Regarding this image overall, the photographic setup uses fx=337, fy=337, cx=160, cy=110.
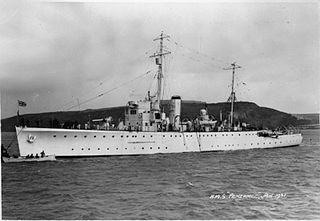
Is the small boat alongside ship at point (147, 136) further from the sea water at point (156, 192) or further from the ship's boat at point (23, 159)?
the sea water at point (156, 192)

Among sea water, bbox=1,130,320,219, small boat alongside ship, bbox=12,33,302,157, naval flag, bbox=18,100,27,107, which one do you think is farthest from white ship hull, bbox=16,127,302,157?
naval flag, bbox=18,100,27,107

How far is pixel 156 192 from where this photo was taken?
11.1 metres

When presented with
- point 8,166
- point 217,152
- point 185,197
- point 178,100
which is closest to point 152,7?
point 185,197

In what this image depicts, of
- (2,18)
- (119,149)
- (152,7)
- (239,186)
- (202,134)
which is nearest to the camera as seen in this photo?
(2,18)

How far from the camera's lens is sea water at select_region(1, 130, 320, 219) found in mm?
9070

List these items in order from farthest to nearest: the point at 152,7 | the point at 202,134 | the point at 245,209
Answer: the point at 202,134 → the point at 152,7 → the point at 245,209

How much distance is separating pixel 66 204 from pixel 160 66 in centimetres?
1462

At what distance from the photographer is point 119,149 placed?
2066 centimetres

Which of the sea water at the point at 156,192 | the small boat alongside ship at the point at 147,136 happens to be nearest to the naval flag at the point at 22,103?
the sea water at the point at 156,192

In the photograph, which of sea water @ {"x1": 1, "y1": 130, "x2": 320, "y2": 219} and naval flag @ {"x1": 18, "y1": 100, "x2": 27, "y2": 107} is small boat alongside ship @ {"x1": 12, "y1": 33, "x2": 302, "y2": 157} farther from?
naval flag @ {"x1": 18, "y1": 100, "x2": 27, "y2": 107}

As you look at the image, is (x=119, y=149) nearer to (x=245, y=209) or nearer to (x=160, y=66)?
(x=160, y=66)

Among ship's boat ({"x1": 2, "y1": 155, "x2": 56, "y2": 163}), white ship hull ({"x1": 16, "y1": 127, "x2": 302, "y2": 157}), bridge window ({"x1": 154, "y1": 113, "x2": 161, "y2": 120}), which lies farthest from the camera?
bridge window ({"x1": 154, "y1": 113, "x2": 161, "y2": 120})

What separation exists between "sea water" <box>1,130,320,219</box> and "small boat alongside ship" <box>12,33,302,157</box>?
7.47 ft

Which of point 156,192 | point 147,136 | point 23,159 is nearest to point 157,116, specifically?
point 147,136
